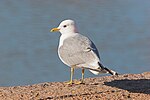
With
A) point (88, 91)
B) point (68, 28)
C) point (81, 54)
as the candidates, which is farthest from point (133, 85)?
point (68, 28)

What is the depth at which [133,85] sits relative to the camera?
28.1ft

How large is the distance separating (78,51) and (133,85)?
0.85 meters

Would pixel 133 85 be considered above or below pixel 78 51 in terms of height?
below

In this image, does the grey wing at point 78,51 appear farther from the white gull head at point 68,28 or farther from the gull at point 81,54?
the white gull head at point 68,28

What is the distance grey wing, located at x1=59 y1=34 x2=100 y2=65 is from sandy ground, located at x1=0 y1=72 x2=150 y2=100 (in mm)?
350

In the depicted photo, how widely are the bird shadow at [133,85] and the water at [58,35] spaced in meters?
1.81

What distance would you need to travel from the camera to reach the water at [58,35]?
35.8 ft

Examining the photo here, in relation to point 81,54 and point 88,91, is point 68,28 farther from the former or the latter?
point 88,91

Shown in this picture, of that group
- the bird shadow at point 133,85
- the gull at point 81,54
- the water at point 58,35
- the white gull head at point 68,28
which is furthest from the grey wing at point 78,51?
the water at point 58,35

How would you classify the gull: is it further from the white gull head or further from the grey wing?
the white gull head

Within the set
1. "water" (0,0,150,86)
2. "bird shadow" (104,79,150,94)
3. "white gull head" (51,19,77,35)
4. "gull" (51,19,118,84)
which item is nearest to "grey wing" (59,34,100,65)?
"gull" (51,19,118,84)

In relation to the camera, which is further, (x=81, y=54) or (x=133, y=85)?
(x=133, y=85)

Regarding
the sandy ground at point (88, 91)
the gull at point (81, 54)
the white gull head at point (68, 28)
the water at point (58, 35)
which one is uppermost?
the water at point (58, 35)

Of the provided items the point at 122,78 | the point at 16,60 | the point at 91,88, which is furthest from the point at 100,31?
the point at 91,88
